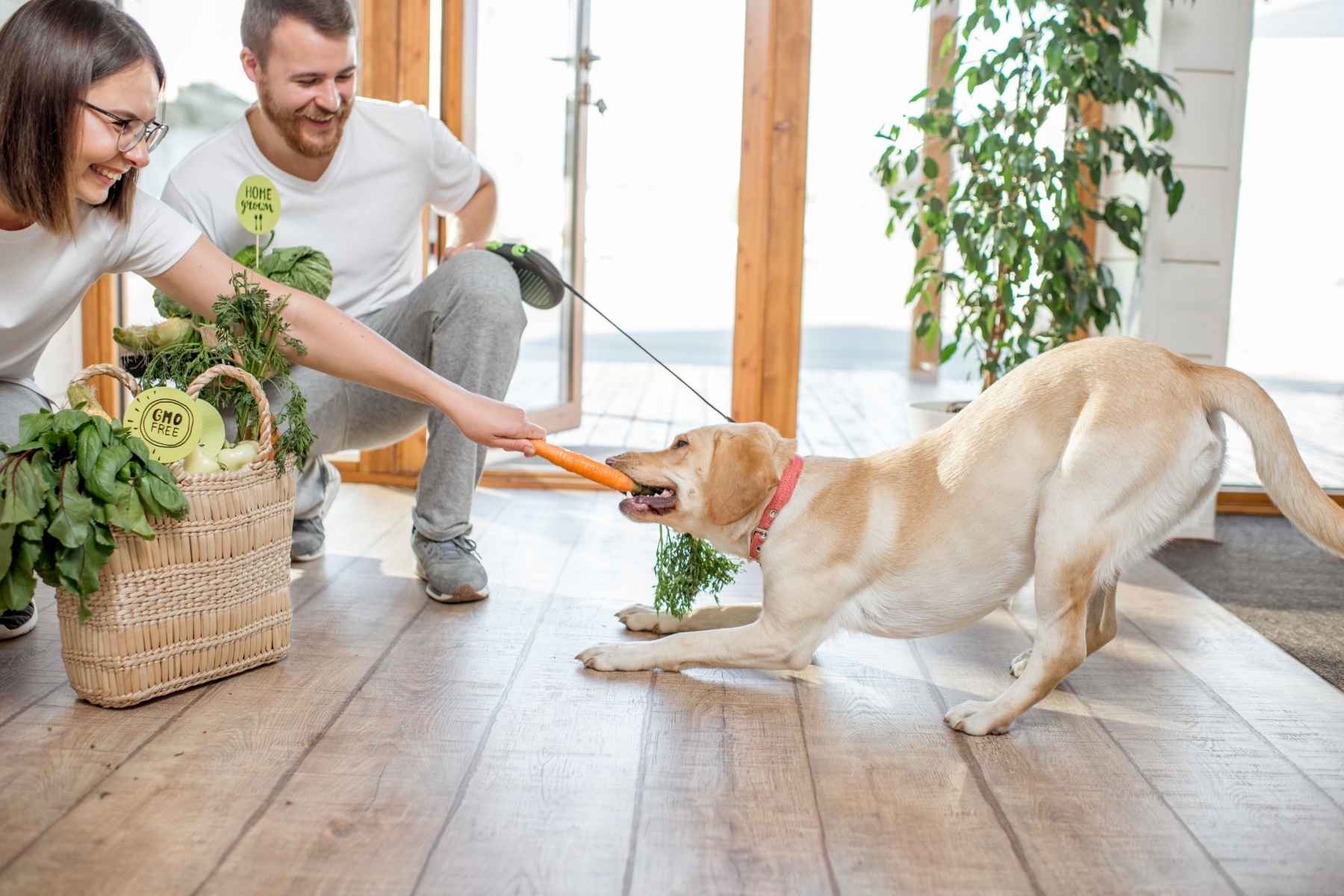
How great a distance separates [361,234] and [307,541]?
0.76 metres

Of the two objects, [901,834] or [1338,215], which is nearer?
[901,834]

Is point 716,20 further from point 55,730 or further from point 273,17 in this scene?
point 55,730

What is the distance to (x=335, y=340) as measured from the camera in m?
2.25

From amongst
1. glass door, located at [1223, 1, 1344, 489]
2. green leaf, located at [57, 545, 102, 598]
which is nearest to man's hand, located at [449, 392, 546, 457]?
green leaf, located at [57, 545, 102, 598]

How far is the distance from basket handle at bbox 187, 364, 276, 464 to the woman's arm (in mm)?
151

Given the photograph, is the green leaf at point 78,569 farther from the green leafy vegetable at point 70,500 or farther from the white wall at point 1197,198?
the white wall at point 1197,198

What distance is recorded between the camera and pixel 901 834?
1.62 meters

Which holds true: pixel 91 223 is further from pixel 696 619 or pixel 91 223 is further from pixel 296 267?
pixel 696 619

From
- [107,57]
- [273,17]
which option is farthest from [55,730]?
[273,17]

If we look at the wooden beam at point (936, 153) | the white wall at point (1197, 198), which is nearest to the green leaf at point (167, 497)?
the wooden beam at point (936, 153)

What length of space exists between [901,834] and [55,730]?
1271 millimetres

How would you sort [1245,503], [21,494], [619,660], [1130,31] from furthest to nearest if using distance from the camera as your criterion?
[1245,503] < [1130,31] < [619,660] < [21,494]

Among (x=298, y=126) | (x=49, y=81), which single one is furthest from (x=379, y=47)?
(x=49, y=81)

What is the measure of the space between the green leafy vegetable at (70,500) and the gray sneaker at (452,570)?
84 centimetres
